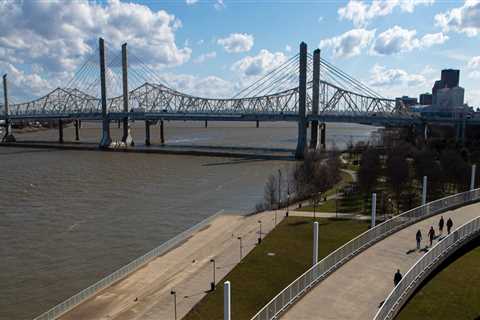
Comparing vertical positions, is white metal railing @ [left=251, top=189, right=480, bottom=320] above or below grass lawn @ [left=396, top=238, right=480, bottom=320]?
above

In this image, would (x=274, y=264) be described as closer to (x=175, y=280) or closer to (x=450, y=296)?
(x=175, y=280)

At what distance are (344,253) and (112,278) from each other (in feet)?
32.1

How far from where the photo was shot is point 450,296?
14.5 metres

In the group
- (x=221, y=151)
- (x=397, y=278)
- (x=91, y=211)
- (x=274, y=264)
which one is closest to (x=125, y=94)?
(x=221, y=151)

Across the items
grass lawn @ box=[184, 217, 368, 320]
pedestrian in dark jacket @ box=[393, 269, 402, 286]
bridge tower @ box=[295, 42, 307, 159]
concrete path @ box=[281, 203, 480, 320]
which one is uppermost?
bridge tower @ box=[295, 42, 307, 159]

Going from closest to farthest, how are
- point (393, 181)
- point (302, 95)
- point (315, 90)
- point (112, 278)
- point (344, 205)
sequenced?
point (112, 278) < point (393, 181) < point (344, 205) < point (302, 95) < point (315, 90)

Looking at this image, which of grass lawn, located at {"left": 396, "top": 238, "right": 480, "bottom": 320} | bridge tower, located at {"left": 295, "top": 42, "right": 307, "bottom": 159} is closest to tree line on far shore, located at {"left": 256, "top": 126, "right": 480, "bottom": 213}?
grass lawn, located at {"left": 396, "top": 238, "right": 480, "bottom": 320}

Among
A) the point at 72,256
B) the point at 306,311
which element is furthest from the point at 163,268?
the point at 306,311

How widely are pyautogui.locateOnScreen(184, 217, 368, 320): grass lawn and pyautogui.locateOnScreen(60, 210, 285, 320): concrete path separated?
59 cm

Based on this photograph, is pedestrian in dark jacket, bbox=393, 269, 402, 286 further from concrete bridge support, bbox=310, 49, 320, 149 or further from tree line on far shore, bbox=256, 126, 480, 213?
concrete bridge support, bbox=310, 49, 320, 149

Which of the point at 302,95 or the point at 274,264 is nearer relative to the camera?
the point at 274,264

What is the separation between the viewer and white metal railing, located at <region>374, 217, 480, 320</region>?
10.8 metres

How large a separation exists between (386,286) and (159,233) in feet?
51.7

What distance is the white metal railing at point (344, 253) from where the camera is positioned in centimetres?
1089
